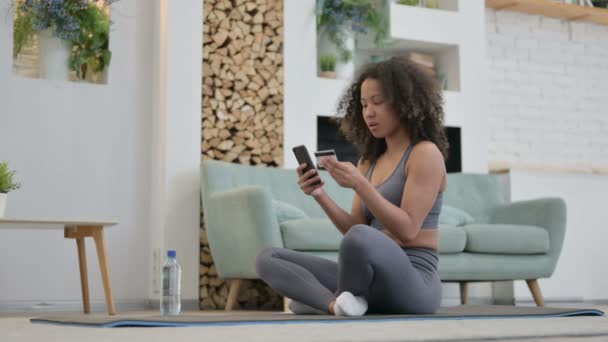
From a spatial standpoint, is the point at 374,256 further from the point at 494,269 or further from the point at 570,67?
the point at 570,67

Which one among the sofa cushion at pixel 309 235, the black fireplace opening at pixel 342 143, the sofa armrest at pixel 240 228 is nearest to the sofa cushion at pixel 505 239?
the sofa cushion at pixel 309 235

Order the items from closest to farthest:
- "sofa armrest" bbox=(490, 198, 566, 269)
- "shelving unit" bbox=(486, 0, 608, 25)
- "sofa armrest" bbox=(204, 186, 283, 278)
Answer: "sofa armrest" bbox=(204, 186, 283, 278)
"sofa armrest" bbox=(490, 198, 566, 269)
"shelving unit" bbox=(486, 0, 608, 25)

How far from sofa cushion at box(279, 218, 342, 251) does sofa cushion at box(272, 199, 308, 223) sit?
13cm

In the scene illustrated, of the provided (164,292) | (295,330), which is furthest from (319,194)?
(164,292)

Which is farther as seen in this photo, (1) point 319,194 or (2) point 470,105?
(2) point 470,105

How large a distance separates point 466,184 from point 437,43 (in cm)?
90

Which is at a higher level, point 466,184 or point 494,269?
point 466,184

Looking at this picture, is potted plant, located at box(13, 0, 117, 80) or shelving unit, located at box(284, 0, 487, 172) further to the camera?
shelving unit, located at box(284, 0, 487, 172)

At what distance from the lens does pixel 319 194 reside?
94.5 inches

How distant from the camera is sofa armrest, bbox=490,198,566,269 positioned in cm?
439

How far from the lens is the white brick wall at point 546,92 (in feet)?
18.5

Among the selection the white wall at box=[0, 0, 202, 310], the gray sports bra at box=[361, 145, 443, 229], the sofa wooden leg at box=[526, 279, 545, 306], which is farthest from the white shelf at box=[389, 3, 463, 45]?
the gray sports bra at box=[361, 145, 443, 229]

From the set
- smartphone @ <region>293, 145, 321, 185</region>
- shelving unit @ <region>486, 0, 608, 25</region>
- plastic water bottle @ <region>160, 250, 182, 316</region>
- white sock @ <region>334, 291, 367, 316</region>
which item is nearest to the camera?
white sock @ <region>334, 291, 367, 316</region>

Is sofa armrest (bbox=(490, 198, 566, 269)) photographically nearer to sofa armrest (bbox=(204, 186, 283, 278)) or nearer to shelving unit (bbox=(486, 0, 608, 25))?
sofa armrest (bbox=(204, 186, 283, 278))
